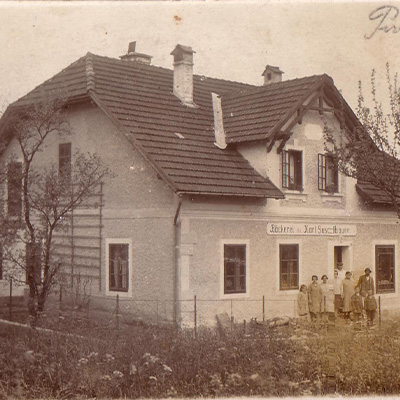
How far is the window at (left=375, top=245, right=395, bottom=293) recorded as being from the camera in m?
21.3

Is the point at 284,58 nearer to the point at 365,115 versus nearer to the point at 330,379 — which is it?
the point at 365,115

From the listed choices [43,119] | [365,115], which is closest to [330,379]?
[365,115]

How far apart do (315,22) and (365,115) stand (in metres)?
2.33

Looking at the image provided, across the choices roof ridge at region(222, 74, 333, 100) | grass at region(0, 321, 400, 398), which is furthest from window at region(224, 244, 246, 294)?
roof ridge at region(222, 74, 333, 100)

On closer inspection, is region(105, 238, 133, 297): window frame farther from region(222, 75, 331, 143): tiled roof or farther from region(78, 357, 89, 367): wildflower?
region(78, 357, 89, 367): wildflower

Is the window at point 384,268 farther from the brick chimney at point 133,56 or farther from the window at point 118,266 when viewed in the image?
the brick chimney at point 133,56

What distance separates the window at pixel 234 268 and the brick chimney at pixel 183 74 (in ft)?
15.0

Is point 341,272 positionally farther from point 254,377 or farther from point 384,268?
point 254,377

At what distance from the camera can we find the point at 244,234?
59.9ft

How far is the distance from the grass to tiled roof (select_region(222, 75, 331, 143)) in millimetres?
6887

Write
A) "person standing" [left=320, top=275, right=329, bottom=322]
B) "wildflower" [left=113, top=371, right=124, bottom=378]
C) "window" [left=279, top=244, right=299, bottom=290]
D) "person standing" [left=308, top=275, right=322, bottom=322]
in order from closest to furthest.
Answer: "wildflower" [left=113, top=371, right=124, bottom=378]
"person standing" [left=308, top=275, right=322, bottom=322]
"person standing" [left=320, top=275, right=329, bottom=322]
"window" [left=279, top=244, right=299, bottom=290]

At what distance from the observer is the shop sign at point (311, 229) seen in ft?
62.3

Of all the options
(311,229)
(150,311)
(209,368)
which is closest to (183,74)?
(311,229)

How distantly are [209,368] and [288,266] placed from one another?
8.07 meters
